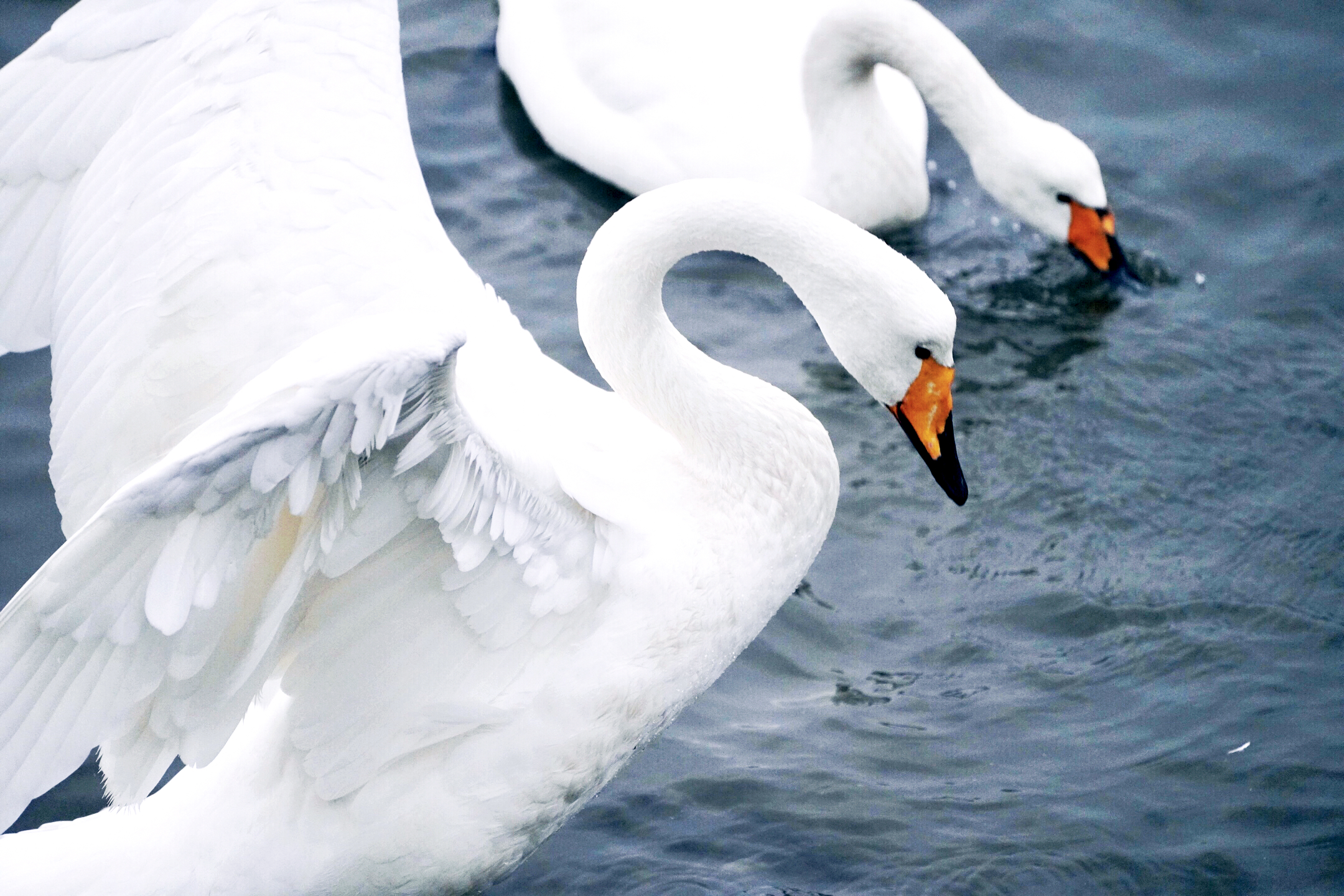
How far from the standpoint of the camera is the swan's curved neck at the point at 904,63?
7535 millimetres

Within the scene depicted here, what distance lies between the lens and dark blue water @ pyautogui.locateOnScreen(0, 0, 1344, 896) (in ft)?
17.2

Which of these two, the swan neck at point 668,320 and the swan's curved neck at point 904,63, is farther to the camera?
the swan's curved neck at point 904,63

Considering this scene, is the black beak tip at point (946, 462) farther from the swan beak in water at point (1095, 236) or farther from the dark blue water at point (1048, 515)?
the swan beak in water at point (1095, 236)

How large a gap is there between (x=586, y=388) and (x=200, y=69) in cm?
139

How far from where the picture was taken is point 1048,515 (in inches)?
253

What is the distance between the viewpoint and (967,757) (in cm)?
548

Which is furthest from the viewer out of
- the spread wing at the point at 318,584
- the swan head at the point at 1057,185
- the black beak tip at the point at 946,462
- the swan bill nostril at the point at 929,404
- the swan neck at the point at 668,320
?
the swan head at the point at 1057,185

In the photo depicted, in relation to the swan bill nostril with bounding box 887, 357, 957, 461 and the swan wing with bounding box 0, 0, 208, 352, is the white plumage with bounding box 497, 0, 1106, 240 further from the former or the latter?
the swan wing with bounding box 0, 0, 208, 352

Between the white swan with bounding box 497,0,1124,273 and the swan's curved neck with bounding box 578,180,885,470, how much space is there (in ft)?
A: 10.6

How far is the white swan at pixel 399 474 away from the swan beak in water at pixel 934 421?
0.05 feet

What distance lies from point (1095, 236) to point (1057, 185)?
0.30 meters

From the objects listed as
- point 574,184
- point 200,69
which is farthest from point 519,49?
point 200,69

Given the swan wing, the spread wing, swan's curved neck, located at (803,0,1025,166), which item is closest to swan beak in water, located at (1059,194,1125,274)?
swan's curved neck, located at (803,0,1025,166)

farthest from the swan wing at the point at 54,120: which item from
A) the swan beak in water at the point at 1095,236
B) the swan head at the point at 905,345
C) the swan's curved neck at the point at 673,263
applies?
the swan beak in water at the point at 1095,236
